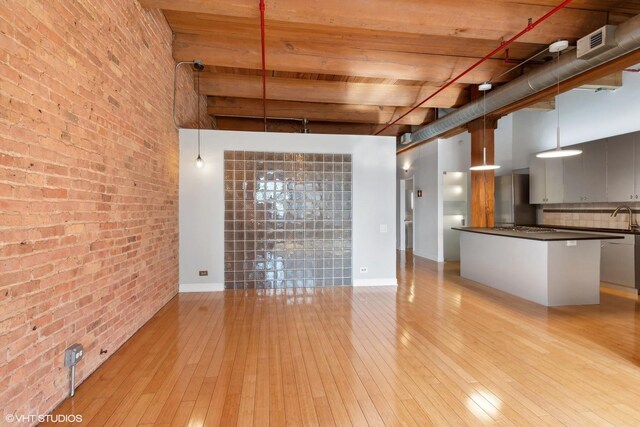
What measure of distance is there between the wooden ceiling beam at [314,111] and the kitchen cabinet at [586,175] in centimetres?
298

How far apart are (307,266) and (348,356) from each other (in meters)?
2.59

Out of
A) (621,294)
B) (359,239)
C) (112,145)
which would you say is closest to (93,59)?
(112,145)

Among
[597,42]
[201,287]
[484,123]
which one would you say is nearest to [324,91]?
[484,123]

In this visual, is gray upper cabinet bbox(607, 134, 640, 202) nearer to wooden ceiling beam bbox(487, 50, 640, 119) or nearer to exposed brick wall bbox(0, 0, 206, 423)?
wooden ceiling beam bbox(487, 50, 640, 119)

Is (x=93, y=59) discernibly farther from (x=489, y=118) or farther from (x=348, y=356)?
(x=489, y=118)

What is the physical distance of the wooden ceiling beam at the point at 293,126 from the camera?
322 inches

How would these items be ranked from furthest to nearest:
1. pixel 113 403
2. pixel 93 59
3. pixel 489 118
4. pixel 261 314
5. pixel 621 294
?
pixel 489 118, pixel 621 294, pixel 261 314, pixel 93 59, pixel 113 403

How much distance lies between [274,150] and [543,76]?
394cm

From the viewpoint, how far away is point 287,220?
209 inches

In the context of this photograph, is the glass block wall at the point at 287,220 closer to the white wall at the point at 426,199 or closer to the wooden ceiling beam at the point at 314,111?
the wooden ceiling beam at the point at 314,111

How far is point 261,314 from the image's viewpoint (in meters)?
4.02

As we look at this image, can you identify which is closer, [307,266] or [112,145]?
[112,145]

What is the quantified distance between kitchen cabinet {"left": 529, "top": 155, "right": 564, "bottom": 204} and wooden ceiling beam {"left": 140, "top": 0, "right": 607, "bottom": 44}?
3.15 meters

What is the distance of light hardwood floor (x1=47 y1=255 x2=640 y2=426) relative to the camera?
81.8 inches
